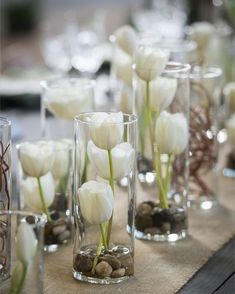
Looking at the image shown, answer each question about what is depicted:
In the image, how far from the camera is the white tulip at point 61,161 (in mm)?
1290

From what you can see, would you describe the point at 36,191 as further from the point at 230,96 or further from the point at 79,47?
the point at 79,47

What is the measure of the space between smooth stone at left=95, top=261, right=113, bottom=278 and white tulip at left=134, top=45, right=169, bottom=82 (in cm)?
32

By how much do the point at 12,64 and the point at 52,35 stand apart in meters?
0.16

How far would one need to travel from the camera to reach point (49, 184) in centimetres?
125

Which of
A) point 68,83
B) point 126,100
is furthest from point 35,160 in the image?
point 126,100

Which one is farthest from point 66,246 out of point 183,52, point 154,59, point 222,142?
point 222,142

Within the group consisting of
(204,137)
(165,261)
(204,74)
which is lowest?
(165,261)

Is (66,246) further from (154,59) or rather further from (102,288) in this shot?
(154,59)

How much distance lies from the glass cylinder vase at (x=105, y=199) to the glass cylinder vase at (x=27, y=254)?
0.41 feet

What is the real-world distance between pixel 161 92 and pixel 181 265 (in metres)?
0.27

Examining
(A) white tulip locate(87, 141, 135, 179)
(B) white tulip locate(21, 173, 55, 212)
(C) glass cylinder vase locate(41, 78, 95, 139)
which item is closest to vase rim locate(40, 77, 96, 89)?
(C) glass cylinder vase locate(41, 78, 95, 139)

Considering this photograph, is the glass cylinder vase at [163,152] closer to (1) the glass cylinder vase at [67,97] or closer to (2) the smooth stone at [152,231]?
(2) the smooth stone at [152,231]

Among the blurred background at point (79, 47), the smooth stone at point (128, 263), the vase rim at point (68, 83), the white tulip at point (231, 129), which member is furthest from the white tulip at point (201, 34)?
the smooth stone at point (128, 263)

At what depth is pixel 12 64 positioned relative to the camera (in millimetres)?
2584
